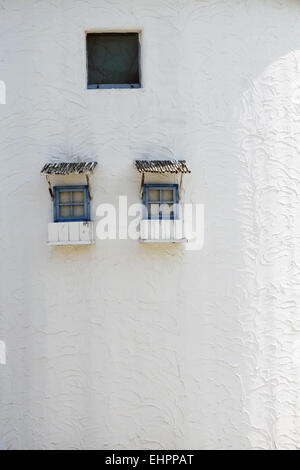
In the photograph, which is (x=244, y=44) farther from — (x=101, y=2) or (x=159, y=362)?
(x=159, y=362)

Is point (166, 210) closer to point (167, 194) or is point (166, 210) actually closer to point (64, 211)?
point (167, 194)

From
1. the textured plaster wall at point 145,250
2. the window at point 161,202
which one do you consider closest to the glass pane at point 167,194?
the window at point 161,202

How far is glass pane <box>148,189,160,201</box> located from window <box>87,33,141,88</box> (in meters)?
1.17

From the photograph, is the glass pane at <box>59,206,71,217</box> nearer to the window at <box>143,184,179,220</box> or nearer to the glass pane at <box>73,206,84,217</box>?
the glass pane at <box>73,206,84,217</box>

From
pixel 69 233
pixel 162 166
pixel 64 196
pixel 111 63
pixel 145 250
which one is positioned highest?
pixel 111 63

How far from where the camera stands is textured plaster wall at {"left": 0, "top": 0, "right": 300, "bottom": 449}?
487 centimetres

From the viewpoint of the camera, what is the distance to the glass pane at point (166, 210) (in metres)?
4.89

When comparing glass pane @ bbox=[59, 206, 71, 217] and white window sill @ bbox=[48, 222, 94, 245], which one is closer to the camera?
white window sill @ bbox=[48, 222, 94, 245]

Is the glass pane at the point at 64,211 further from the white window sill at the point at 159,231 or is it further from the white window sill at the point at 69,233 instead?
the white window sill at the point at 159,231

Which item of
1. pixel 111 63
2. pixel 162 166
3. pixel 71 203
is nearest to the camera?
pixel 162 166

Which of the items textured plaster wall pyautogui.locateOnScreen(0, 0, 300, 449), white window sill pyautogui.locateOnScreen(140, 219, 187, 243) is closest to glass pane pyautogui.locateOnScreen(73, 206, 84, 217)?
textured plaster wall pyautogui.locateOnScreen(0, 0, 300, 449)

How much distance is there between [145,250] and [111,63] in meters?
2.09

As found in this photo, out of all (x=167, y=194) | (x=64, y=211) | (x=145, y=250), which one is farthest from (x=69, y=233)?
(x=167, y=194)

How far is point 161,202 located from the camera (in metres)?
4.87
